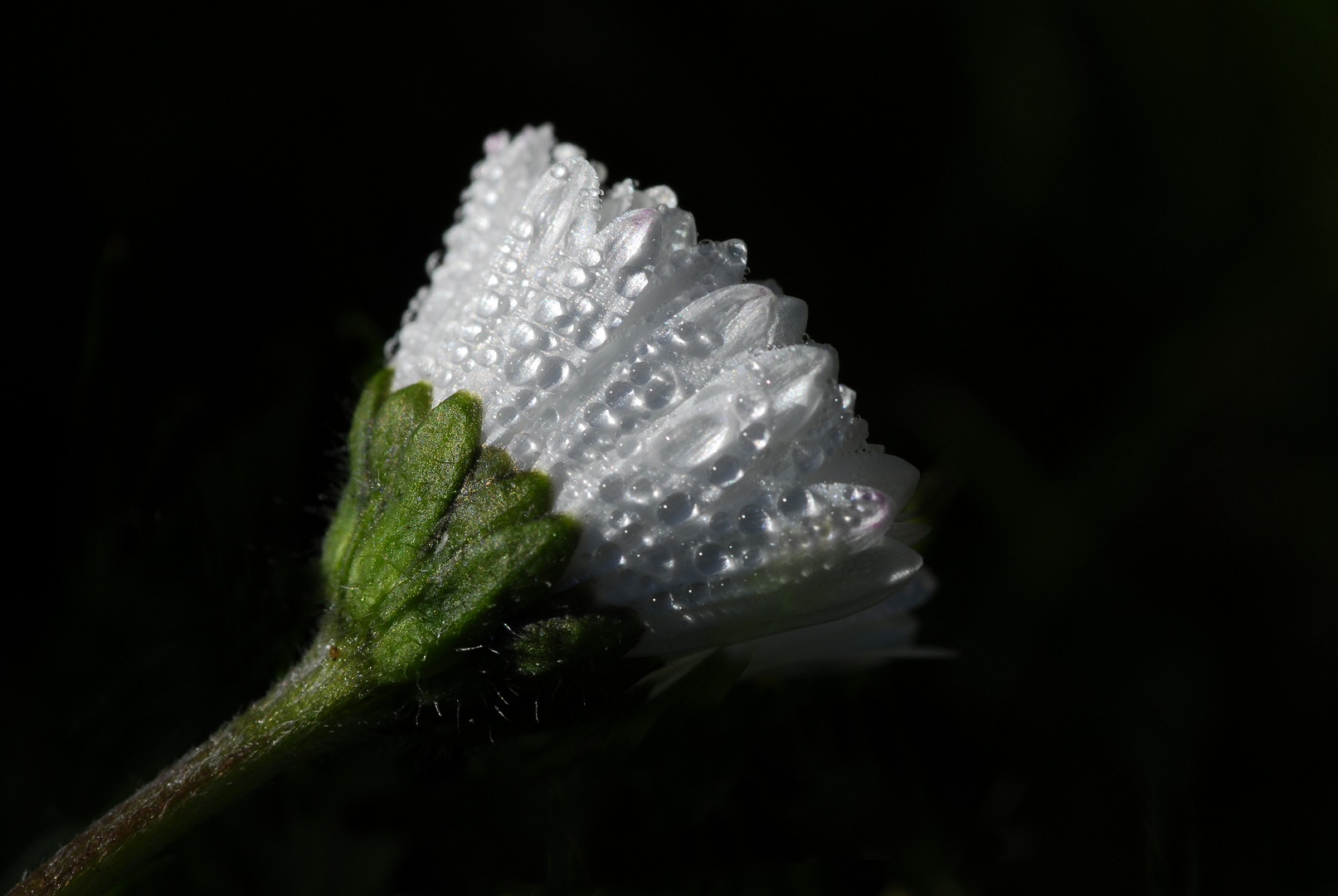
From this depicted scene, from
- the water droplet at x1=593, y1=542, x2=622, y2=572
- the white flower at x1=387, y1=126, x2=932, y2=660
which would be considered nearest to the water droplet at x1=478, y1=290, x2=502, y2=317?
the white flower at x1=387, y1=126, x2=932, y2=660

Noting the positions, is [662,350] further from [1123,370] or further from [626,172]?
[1123,370]

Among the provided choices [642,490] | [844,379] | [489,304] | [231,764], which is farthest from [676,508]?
[844,379]

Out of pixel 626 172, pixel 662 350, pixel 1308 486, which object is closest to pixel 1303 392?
pixel 1308 486

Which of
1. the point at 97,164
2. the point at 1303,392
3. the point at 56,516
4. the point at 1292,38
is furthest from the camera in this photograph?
the point at 1303,392

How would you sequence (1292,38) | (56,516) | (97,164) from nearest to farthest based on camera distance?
(56,516) → (97,164) → (1292,38)

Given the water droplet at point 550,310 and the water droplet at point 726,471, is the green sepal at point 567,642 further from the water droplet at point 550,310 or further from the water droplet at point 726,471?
the water droplet at point 550,310

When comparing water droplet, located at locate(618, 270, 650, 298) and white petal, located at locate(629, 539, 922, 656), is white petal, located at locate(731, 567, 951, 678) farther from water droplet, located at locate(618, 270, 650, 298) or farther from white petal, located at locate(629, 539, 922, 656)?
water droplet, located at locate(618, 270, 650, 298)

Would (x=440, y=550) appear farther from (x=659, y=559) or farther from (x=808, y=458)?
(x=808, y=458)
